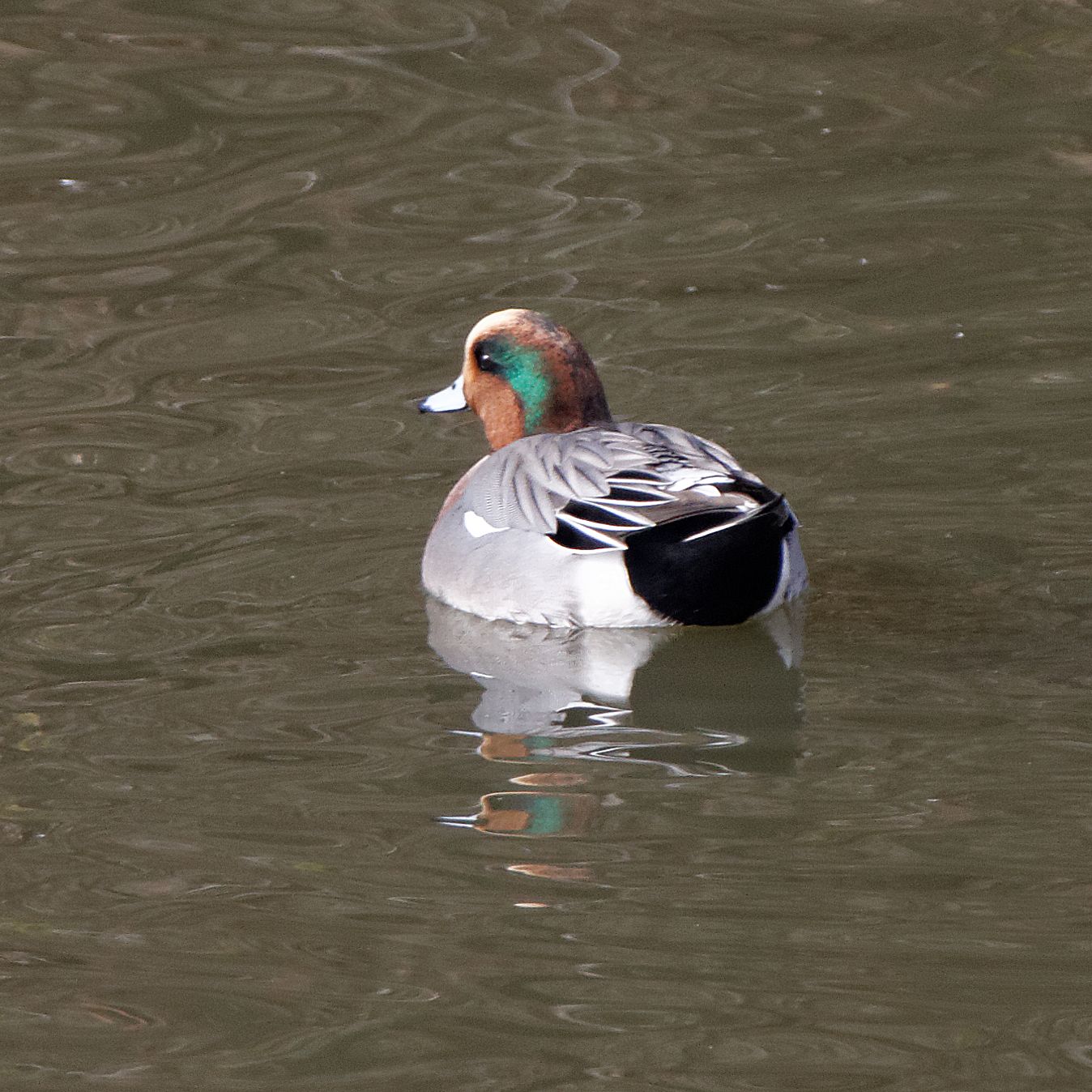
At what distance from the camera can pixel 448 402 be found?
746 cm

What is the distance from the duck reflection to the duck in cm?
9

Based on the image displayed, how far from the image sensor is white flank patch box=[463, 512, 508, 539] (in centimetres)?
668

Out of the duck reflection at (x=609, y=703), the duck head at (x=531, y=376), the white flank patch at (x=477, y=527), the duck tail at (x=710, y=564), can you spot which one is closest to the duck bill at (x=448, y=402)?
the duck head at (x=531, y=376)

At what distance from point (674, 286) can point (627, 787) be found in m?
4.97

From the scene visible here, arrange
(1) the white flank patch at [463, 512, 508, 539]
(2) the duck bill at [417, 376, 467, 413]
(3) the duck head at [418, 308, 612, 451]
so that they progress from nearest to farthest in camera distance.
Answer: (1) the white flank patch at [463, 512, 508, 539], (3) the duck head at [418, 308, 612, 451], (2) the duck bill at [417, 376, 467, 413]

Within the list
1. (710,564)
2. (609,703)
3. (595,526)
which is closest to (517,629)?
(595,526)

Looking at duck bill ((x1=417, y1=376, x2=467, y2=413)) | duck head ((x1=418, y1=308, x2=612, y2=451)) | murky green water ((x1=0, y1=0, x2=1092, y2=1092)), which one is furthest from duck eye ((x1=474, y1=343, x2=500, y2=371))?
murky green water ((x1=0, y1=0, x2=1092, y2=1092))

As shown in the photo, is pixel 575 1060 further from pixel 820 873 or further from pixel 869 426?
pixel 869 426

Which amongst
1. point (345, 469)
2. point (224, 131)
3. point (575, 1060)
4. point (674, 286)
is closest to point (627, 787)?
point (575, 1060)

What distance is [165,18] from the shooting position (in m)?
12.7

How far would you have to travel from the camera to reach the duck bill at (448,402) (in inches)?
293

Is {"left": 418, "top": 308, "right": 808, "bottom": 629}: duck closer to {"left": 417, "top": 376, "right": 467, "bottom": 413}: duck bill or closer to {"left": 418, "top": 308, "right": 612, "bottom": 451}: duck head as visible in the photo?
{"left": 418, "top": 308, "right": 612, "bottom": 451}: duck head

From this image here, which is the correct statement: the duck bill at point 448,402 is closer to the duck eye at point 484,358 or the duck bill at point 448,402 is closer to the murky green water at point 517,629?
the duck eye at point 484,358

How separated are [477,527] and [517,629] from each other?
0.36 m
